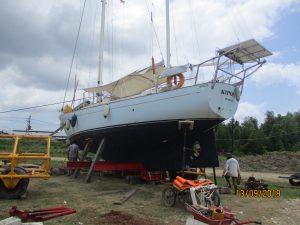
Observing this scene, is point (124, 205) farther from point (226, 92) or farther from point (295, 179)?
point (295, 179)

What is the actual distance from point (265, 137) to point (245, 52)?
4778cm

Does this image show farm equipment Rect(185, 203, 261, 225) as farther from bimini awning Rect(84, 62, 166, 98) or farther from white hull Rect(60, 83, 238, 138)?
bimini awning Rect(84, 62, 166, 98)

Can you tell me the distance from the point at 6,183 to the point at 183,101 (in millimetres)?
5490

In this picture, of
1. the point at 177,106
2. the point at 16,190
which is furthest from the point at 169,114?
the point at 16,190

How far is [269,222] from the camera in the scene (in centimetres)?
798

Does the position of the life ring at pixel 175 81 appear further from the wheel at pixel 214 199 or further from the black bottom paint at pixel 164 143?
the wheel at pixel 214 199

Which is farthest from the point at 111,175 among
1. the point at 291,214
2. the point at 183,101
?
the point at 291,214

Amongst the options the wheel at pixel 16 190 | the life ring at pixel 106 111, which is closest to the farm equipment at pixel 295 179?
the life ring at pixel 106 111

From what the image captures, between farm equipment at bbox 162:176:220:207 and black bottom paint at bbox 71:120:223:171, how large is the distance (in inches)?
127

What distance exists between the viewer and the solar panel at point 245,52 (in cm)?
1158

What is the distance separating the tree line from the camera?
5478cm

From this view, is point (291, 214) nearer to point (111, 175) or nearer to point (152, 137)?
point (152, 137)

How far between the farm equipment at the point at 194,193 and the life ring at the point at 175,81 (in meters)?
4.17

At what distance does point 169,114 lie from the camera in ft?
39.7
